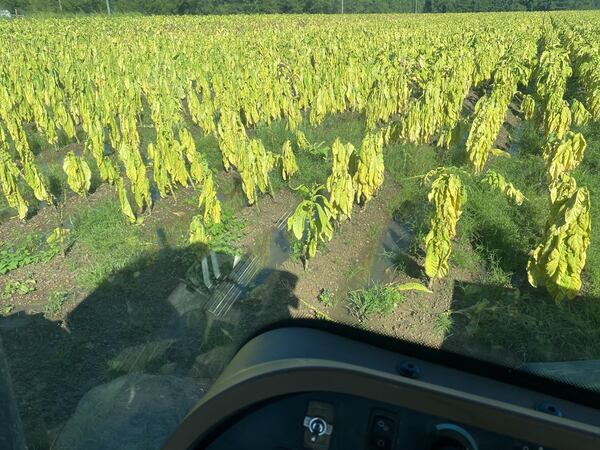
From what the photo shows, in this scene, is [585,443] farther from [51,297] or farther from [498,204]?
[498,204]

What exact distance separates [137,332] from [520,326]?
321 cm

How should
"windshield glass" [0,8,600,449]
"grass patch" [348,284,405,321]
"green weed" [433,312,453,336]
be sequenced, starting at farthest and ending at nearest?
1. "grass patch" [348,284,405,321]
2. "green weed" [433,312,453,336]
3. "windshield glass" [0,8,600,449]

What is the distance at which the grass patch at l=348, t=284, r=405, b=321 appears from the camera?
4.02 meters

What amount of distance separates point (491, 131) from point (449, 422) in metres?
6.55

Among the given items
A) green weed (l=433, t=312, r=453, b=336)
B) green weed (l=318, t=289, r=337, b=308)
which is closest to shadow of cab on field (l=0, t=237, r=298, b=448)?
green weed (l=318, t=289, r=337, b=308)

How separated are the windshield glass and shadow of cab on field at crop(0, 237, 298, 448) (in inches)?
0.6

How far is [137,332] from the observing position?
378 centimetres

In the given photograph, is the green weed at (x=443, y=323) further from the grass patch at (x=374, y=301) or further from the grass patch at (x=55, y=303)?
the grass patch at (x=55, y=303)

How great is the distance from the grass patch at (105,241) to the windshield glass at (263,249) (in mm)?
23

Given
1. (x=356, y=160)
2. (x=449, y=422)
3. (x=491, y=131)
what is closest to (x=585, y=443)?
(x=449, y=422)

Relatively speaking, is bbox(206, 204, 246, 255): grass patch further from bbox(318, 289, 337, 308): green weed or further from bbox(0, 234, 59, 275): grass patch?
bbox(0, 234, 59, 275): grass patch

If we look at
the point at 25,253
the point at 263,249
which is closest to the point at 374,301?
the point at 263,249

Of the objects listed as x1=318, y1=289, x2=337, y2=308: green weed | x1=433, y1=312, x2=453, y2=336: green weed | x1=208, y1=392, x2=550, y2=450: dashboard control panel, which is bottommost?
x1=433, y1=312, x2=453, y2=336: green weed

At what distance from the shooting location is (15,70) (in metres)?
9.98
